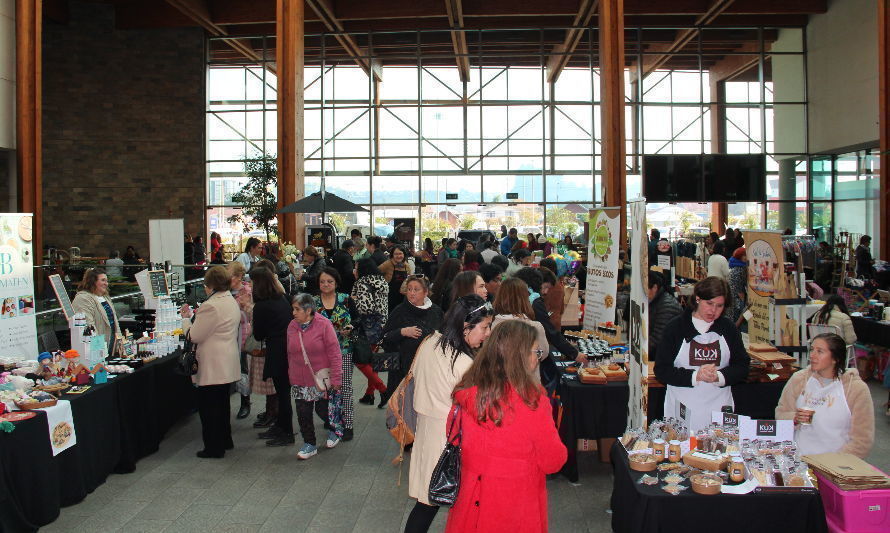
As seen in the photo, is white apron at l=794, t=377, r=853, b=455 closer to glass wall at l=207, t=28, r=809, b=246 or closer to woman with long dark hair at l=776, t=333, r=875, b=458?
woman with long dark hair at l=776, t=333, r=875, b=458

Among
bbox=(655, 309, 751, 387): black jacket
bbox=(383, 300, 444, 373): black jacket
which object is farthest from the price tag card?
bbox=(383, 300, 444, 373): black jacket

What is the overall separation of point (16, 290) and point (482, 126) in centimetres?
1506

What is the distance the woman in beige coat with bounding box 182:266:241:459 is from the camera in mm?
5379

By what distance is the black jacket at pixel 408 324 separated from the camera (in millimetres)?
5087

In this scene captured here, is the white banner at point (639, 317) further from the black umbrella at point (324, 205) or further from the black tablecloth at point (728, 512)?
the black umbrella at point (324, 205)

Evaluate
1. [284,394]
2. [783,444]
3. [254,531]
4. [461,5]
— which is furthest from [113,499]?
[461,5]

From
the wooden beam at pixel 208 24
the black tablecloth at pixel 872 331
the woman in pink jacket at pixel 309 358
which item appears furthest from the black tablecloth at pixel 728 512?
the wooden beam at pixel 208 24

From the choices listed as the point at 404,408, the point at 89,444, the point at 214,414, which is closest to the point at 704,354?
the point at 404,408

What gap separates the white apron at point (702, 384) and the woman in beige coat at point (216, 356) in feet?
10.1

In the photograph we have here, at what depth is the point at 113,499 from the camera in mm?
4664

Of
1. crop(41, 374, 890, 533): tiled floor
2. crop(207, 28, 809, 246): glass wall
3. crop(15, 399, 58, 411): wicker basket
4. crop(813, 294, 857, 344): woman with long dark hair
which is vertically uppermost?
crop(207, 28, 809, 246): glass wall

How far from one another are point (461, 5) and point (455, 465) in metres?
15.7

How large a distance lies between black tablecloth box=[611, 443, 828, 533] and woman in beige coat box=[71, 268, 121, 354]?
4.53 m

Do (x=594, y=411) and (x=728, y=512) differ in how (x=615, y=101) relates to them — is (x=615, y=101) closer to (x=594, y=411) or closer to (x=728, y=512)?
(x=594, y=411)
